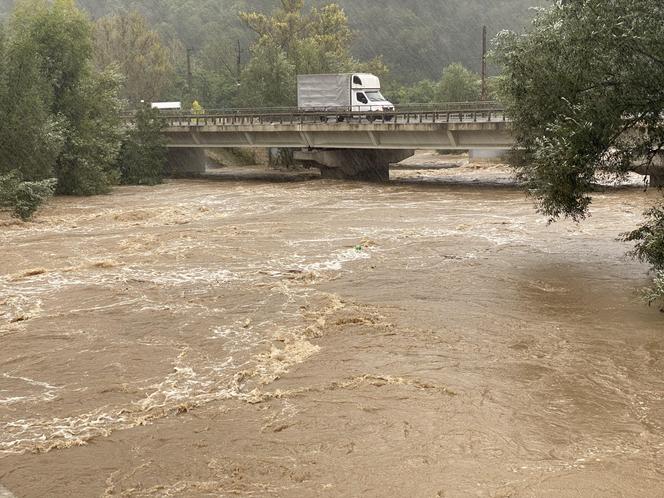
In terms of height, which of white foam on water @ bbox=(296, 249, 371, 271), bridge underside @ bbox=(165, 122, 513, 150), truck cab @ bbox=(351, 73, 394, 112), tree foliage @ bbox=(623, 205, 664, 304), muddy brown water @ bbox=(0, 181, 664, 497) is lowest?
muddy brown water @ bbox=(0, 181, 664, 497)

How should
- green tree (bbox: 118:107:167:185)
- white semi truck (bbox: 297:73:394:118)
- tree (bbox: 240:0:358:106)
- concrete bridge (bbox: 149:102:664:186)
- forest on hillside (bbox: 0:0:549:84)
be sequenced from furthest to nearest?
forest on hillside (bbox: 0:0:549:84) → tree (bbox: 240:0:358:106) → white semi truck (bbox: 297:73:394:118) → green tree (bbox: 118:107:167:185) → concrete bridge (bbox: 149:102:664:186)

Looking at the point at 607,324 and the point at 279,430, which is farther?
the point at 607,324

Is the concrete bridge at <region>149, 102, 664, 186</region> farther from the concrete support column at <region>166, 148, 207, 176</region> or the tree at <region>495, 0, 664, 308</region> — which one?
the tree at <region>495, 0, 664, 308</region>

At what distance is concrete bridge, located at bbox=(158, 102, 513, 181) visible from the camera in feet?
140

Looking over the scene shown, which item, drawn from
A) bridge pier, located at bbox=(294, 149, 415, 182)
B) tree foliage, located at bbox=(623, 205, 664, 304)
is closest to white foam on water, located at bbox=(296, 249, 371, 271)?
tree foliage, located at bbox=(623, 205, 664, 304)

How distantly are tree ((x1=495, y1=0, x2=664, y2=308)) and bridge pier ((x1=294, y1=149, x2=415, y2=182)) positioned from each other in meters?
32.2

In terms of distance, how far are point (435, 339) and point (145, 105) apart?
1729 inches

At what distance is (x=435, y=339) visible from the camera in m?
15.2

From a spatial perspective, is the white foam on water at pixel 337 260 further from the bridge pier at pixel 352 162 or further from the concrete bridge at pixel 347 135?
the bridge pier at pixel 352 162

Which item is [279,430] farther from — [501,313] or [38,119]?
[38,119]

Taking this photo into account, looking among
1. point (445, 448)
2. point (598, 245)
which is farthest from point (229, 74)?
point (445, 448)

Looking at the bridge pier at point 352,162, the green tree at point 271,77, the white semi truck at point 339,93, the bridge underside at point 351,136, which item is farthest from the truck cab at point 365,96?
the green tree at point 271,77

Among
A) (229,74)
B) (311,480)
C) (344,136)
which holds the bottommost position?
(311,480)

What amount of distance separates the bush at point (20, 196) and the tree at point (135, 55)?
55717 millimetres
